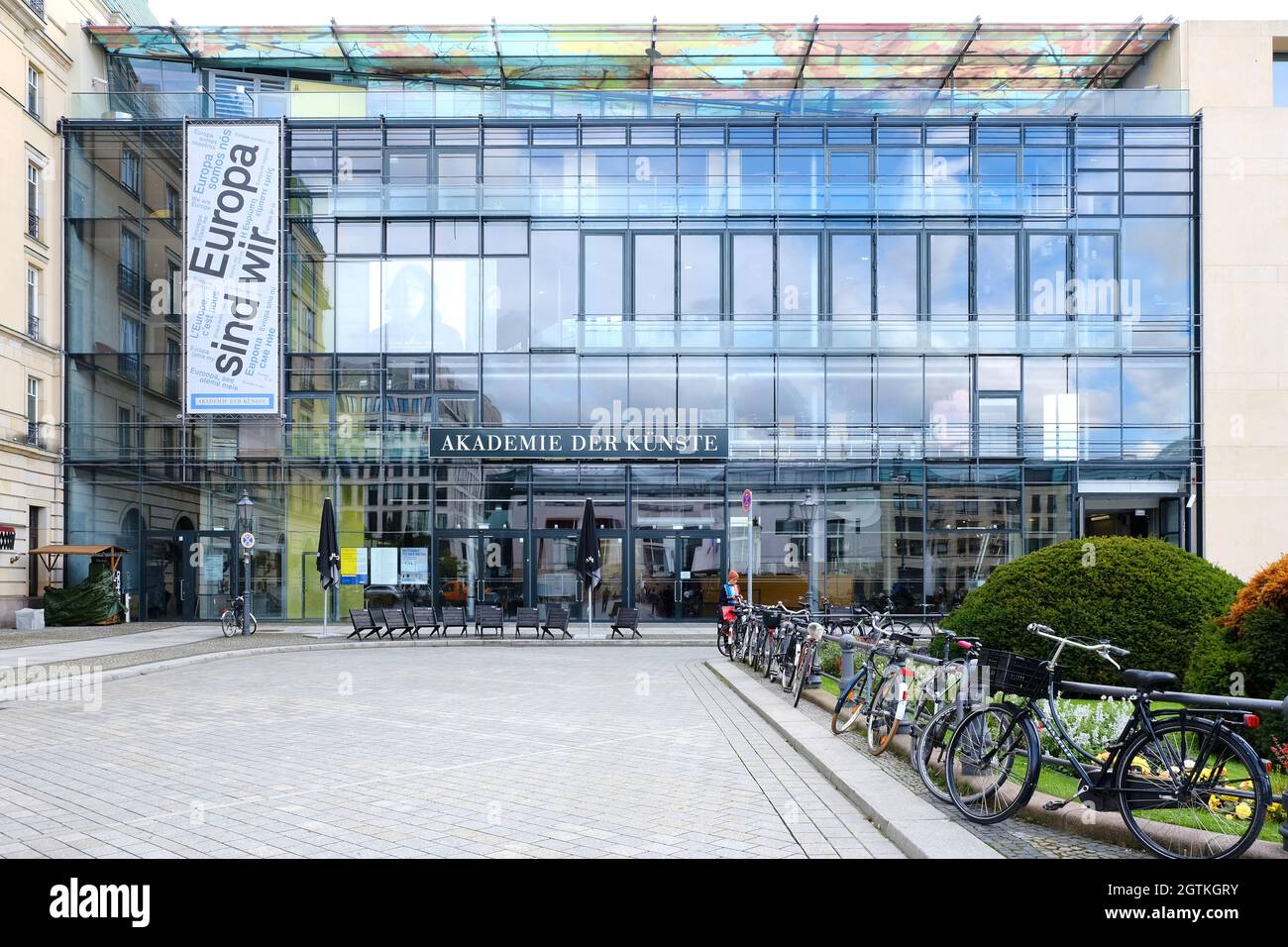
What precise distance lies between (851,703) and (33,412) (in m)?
27.1

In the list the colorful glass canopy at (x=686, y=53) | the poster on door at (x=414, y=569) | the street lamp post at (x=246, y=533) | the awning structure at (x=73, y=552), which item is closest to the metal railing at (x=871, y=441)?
the street lamp post at (x=246, y=533)

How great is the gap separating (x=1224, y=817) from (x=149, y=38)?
34.2 metres

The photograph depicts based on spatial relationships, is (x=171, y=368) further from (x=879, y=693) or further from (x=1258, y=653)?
(x=1258, y=653)

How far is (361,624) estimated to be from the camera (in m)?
25.5

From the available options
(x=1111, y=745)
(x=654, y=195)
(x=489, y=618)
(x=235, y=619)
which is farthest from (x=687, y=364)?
(x=1111, y=745)

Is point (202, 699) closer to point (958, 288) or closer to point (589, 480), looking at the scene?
point (589, 480)

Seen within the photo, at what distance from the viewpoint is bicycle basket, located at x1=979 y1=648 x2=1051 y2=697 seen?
6742 millimetres

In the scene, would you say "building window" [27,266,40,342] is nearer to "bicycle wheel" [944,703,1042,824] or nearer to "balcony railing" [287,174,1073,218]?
"balcony railing" [287,174,1073,218]

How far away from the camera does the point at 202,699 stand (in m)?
13.5

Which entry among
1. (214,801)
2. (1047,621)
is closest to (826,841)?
(214,801)

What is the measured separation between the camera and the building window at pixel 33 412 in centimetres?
2941

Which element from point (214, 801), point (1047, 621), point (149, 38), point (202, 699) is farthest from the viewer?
point (149, 38)

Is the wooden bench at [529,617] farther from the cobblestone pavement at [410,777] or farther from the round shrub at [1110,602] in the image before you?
the round shrub at [1110,602]

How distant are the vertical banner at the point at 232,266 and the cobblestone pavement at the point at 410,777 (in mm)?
16252
